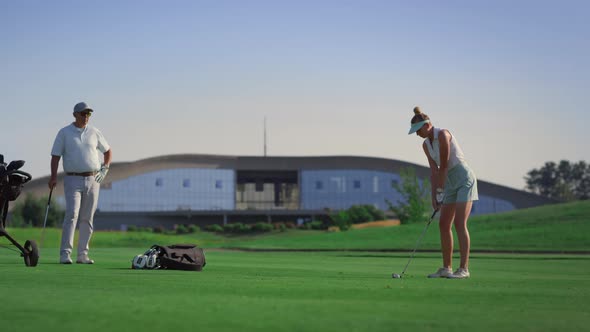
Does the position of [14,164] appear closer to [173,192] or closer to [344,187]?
[173,192]

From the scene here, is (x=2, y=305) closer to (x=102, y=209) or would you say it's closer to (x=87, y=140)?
(x=87, y=140)

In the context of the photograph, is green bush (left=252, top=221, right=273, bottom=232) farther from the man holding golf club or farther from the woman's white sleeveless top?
the woman's white sleeveless top

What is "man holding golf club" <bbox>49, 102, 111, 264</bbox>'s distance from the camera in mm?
13422

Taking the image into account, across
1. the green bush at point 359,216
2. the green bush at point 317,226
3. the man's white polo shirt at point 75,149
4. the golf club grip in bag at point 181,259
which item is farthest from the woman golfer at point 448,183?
the green bush at point 317,226

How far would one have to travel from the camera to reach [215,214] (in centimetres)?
9094

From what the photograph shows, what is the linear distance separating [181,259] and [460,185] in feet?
12.8

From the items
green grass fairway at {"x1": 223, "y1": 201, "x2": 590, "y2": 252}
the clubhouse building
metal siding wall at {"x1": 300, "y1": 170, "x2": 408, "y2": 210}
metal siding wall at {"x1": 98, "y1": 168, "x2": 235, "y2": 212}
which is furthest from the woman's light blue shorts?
metal siding wall at {"x1": 300, "y1": 170, "x2": 408, "y2": 210}

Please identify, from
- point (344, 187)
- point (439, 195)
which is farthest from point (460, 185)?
point (344, 187)

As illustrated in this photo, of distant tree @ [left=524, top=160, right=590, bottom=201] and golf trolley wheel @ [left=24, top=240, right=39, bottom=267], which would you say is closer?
golf trolley wheel @ [left=24, top=240, right=39, bottom=267]

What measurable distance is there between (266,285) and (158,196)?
297 ft

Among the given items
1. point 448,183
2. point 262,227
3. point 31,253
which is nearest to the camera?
point 448,183

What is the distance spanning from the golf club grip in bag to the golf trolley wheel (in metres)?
1.71

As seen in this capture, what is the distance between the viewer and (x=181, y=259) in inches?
461

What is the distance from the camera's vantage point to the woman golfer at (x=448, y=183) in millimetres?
10828
